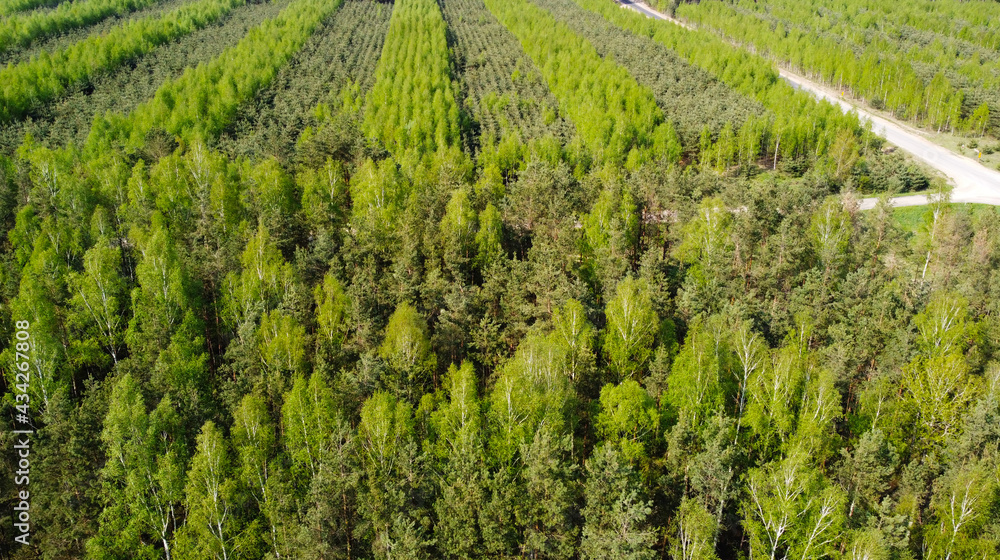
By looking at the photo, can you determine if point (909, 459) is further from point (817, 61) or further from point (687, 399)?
point (817, 61)

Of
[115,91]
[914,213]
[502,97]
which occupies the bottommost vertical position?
[914,213]

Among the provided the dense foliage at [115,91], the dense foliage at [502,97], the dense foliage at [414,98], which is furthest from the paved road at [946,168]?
the dense foliage at [115,91]

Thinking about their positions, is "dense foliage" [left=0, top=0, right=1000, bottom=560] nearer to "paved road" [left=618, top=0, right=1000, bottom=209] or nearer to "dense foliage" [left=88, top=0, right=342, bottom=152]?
"dense foliage" [left=88, top=0, right=342, bottom=152]

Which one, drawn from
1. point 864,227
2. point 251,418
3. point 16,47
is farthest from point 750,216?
point 16,47

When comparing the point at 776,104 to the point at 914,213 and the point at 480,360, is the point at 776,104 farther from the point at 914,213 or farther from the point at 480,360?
the point at 480,360

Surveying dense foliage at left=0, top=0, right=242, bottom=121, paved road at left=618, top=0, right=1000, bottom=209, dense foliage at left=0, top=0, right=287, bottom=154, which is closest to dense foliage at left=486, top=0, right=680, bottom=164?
paved road at left=618, top=0, right=1000, bottom=209

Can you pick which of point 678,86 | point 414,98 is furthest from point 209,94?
point 678,86

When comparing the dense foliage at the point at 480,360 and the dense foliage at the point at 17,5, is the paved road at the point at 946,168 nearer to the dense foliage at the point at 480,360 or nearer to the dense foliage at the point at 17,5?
the dense foliage at the point at 480,360
